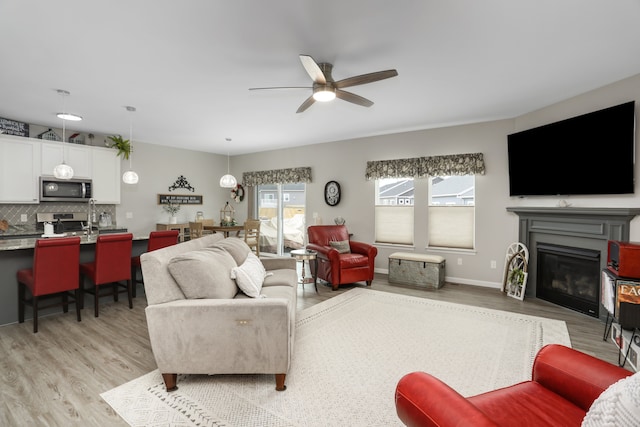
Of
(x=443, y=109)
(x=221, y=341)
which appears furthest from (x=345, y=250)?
(x=221, y=341)

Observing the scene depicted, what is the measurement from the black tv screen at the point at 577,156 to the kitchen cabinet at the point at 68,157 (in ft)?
23.1

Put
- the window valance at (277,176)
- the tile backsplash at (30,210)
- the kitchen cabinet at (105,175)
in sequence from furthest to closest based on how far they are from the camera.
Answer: the window valance at (277,176)
the kitchen cabinet at (105,175)
the tile backsplash at (30,210)

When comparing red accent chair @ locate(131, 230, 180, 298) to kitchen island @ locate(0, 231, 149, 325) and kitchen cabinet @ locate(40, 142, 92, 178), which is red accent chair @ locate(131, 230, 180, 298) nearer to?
kitchen island @ locate(0, 231, 149, 325)

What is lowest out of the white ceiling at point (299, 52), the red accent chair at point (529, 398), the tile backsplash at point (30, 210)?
the red accent chair at point (529, 398)

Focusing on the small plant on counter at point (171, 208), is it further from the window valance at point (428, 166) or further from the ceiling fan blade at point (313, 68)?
the ceiling fan blade at point (313, 68)

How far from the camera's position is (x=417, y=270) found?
5.05 m

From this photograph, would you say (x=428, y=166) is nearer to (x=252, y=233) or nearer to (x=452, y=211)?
(x=452, y=211)

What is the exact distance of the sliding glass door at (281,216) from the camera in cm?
738

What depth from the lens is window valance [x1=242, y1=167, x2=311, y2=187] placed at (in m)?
6.93

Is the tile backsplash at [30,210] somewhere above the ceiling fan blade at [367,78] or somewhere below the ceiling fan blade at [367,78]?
below

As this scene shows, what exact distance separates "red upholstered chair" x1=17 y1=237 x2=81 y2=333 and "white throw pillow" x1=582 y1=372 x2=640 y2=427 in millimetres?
4274

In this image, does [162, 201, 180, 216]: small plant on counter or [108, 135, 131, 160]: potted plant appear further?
[162, 201, 180, 216]: small plant on counter

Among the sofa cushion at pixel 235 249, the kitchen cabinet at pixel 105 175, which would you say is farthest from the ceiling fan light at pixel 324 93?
the kitchen cabinet at pixel 105 175

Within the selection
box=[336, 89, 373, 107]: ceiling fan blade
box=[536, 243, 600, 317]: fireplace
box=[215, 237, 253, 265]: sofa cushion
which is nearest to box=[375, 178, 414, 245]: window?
box=[536, 243, 600, 317]: fireplace
